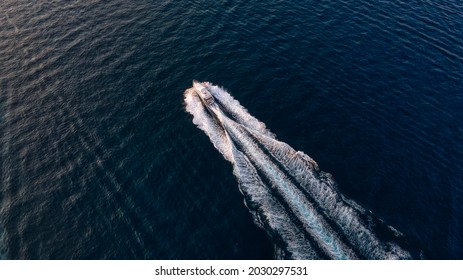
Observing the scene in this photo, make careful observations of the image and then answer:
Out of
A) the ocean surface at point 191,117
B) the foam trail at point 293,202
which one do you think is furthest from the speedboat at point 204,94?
the foam trail at point 293,202

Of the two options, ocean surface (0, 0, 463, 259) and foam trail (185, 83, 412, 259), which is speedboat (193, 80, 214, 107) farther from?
foam trail (185, 83, 412, 259)

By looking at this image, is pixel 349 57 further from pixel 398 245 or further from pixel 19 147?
pixel 19 147

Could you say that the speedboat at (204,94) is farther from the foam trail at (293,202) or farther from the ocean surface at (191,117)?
the foam trail at (293,202)

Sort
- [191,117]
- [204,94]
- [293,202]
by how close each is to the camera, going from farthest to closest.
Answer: [204,94] → [191,117] → [293,202]

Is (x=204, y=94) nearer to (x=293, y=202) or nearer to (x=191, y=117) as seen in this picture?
(x=191, y=117)

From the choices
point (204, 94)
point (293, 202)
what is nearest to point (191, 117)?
point (204, 94)

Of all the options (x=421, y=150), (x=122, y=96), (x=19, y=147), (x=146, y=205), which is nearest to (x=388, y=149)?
(x=421, y=150)
